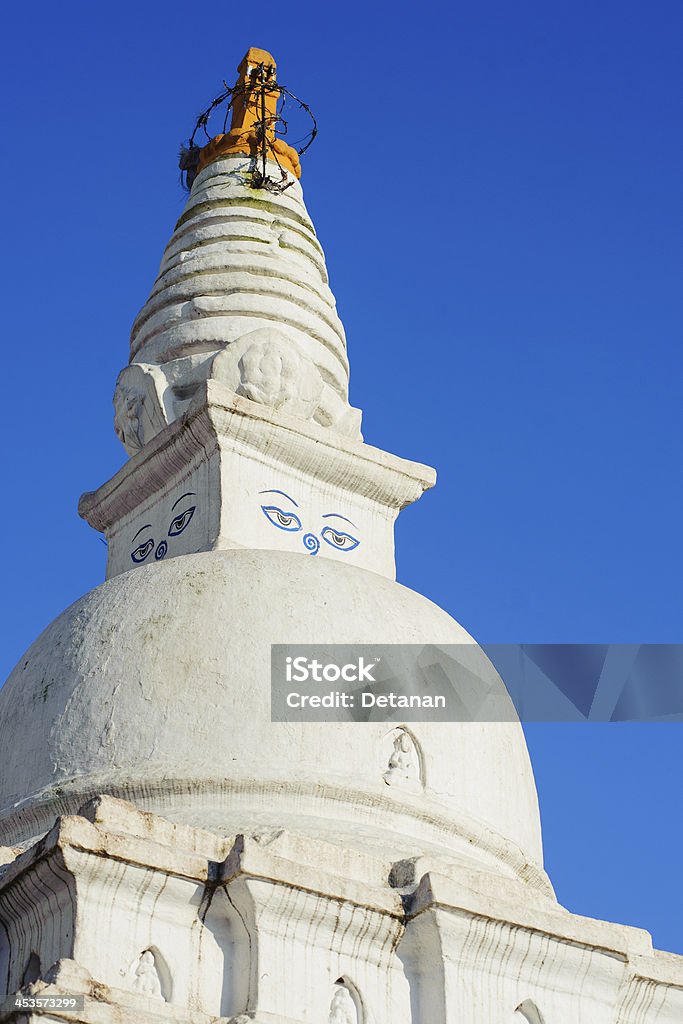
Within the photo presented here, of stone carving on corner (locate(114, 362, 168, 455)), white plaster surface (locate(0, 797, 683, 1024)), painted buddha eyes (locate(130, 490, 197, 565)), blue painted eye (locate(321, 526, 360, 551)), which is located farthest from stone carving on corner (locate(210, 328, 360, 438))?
white plaster surface (locate(0, 797, 683, 1024))

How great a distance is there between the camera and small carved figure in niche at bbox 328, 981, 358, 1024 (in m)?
9.94

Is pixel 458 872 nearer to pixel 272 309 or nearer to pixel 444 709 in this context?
pixel 444 709

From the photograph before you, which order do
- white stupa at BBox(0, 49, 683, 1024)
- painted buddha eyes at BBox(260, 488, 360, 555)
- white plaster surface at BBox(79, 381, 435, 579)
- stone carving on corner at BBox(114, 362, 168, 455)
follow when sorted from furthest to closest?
stone carving on corner at BBox(114, 362, 168, 455) → painted buddha eyes at BBox(260, 488, 360, 555) → white plaster surface at BBox(79, 381, 435, 579) → white stupa at BBox(0, 49, 683, 1024)

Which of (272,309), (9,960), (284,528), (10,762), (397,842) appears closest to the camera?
(9,960)

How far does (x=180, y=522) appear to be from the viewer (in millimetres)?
14766

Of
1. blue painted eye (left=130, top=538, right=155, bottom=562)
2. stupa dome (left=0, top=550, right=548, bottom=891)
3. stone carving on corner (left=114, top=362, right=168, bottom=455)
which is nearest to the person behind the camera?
stupa dome (left=0, top=550, right=548, bottom=891)

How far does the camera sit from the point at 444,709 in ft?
40.4

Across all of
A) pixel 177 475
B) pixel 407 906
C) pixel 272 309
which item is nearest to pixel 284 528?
pixel 177 475

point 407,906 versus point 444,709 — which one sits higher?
point 444,709

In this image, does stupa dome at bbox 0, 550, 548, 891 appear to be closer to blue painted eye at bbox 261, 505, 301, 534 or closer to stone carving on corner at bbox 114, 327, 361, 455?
blue painted eye at bbox 261, 505, 301, 534

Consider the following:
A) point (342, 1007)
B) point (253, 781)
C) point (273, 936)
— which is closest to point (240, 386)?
point (253, 781)

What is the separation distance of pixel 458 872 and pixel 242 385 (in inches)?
229

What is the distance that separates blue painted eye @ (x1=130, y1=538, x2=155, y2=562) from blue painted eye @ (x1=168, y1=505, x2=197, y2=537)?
0.91 feet

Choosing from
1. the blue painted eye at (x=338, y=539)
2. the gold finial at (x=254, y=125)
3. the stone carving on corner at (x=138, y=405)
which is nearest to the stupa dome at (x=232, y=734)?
the blue painted eye at (x=338, y=539)
